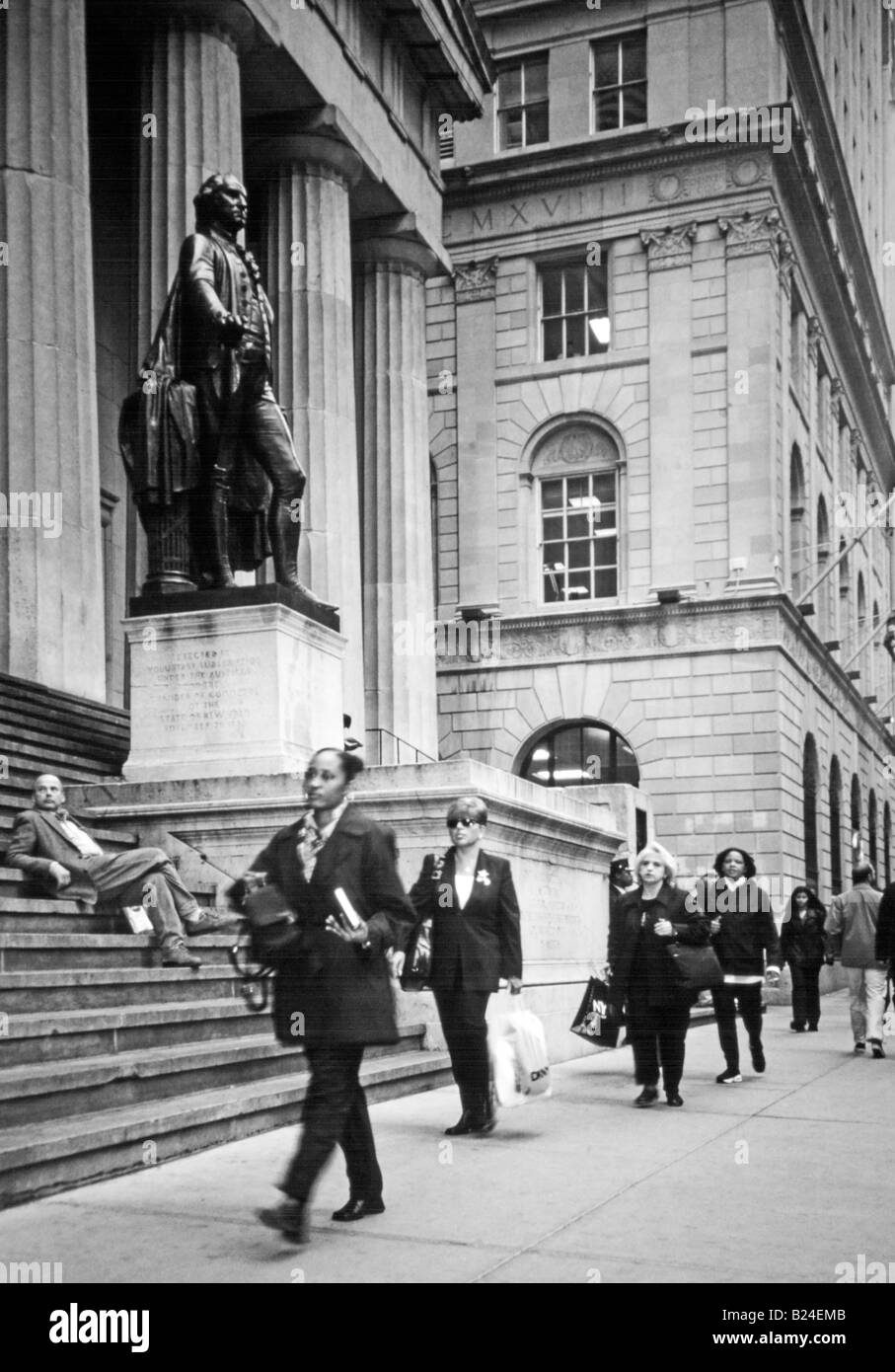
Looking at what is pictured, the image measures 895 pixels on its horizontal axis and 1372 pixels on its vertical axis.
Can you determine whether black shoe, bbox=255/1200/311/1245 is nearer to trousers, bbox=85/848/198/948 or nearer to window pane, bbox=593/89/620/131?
trousers, bbox=85/848/198/948

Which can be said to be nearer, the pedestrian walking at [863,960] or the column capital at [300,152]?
the pedestrian walking at [863,960]

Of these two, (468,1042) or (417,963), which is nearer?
(468,1042)

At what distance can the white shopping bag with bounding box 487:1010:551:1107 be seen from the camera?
30.0 feet

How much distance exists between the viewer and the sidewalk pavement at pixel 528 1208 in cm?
591

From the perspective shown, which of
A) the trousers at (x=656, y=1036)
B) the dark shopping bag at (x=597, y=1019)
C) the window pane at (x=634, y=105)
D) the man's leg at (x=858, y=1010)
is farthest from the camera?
the window pane at (x=634, y=105)

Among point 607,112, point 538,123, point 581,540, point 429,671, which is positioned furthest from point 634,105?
point 429,671

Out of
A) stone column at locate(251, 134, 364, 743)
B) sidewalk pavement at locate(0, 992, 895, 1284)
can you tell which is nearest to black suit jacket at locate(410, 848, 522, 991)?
sidewalk pavement at locate(0, 992, 895, 1284)

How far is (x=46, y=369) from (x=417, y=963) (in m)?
8.99

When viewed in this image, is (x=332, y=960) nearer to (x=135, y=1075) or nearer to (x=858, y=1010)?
(x=135, y=1075)

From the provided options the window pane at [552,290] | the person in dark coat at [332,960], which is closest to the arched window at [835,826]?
the window pane at [552,290]

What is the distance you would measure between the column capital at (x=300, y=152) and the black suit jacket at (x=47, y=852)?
52.2 ft

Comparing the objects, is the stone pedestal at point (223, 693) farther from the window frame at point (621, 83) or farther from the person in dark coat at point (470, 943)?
the window frame at point (621, 83)

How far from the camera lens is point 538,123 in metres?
37.5
